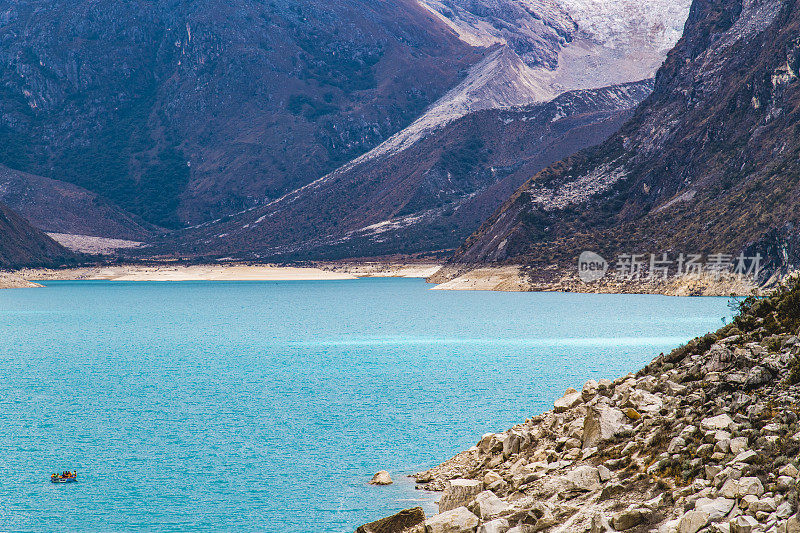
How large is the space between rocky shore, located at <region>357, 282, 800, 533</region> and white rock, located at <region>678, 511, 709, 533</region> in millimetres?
21

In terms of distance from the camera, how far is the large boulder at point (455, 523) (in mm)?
19328

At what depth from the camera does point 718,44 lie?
144500 millimetres

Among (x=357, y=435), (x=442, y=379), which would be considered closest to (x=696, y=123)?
(x=442, y=379)

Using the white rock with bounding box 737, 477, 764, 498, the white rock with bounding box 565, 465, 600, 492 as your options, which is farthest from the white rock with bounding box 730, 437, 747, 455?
the white rock with bounding box 565, 465, 600, 492

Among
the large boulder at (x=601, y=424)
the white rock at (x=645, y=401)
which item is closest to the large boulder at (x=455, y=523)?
the large boulder at (x=601, y=424)

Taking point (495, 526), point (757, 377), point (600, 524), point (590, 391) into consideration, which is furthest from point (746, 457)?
point (590, 391)

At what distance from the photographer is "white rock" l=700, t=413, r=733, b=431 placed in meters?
19.4

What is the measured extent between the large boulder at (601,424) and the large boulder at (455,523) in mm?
4205

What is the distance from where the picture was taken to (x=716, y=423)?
770 inches

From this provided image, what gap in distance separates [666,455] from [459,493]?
513 cm

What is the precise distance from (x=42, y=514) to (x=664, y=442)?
16.3m

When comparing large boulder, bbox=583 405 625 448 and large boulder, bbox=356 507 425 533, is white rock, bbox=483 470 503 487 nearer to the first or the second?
large boulder, bbox=356 507 425 533

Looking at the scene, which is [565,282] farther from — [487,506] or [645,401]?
[487,506]

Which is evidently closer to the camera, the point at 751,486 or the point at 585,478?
the point at 751,486
